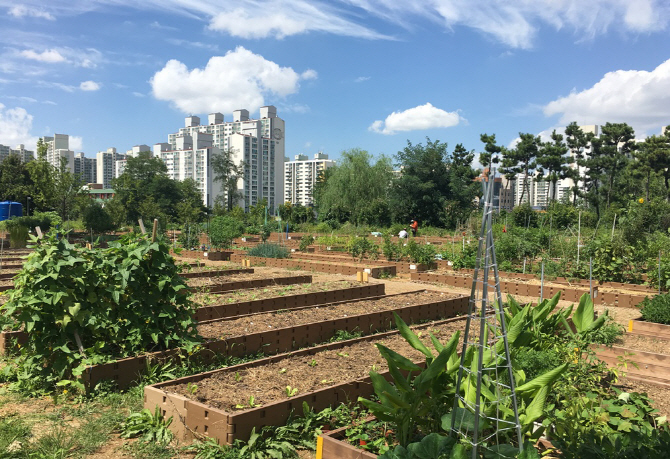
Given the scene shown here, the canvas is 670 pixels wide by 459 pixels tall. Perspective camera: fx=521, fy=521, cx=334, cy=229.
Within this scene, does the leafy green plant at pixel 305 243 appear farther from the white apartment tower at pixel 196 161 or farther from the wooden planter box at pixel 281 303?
the white apartment tower at pixel 196 161

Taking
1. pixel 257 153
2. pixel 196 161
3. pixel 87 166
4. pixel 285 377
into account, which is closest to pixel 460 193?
pixel 285 377

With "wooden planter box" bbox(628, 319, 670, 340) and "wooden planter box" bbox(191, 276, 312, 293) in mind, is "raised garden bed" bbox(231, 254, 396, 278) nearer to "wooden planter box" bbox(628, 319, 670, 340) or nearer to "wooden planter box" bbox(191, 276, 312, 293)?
"wooden planter box" bbox(191, 276, 312, 293)

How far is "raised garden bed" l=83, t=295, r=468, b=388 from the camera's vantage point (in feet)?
15.9

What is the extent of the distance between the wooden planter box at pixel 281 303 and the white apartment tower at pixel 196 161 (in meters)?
82.0

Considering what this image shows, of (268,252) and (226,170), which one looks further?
(226,170)

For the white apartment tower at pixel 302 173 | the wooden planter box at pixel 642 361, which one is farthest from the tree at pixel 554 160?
the white apartment tower at pixel 302 173

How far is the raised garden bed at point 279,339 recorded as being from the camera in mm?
4855

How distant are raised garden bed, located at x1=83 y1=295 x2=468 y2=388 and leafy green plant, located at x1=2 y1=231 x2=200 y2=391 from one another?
13 cm

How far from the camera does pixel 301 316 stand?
297 inches

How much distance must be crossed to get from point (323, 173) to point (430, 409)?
5345 cm

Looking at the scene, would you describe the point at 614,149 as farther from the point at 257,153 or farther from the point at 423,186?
the point at 257,153

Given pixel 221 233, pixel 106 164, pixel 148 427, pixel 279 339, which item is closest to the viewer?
pixel 148 427

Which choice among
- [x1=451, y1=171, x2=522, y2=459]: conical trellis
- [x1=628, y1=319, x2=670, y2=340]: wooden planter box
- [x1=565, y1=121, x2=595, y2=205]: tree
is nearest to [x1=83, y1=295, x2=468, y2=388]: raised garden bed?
[x1=628, y1=319, x2=670, y2=340]: wooden planter box

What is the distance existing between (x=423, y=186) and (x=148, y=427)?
1251 inches
